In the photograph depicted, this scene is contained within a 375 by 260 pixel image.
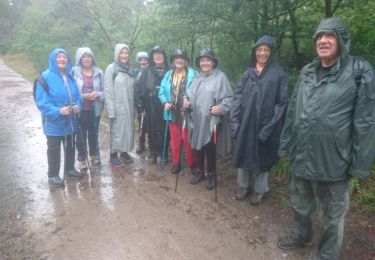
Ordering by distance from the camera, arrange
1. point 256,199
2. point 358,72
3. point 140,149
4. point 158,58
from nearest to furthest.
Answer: point 358,72 → point 256,199 → point 158,58 → point 140,149

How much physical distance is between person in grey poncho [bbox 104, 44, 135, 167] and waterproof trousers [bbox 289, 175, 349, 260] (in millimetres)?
3456

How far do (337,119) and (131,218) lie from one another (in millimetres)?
2844

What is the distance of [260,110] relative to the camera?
4.32m

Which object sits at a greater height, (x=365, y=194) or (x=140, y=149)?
(x=140, y=149)

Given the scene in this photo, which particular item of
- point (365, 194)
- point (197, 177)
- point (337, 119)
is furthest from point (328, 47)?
point (197, 177)

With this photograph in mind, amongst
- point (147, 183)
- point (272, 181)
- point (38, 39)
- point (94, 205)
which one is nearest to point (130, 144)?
point (147, 183)

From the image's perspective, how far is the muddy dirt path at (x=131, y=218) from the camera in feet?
12.4

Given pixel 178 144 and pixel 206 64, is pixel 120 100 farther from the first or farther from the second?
pixel 206 64

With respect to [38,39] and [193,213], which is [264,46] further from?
[38,39]

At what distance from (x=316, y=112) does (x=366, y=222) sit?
6.81 ft

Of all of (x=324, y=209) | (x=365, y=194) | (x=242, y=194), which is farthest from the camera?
(x=242, y=194)

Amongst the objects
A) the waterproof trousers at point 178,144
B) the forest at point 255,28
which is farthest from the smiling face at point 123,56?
the waterproof trousers at point 178,144

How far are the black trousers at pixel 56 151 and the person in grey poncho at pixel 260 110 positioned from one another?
110 inches

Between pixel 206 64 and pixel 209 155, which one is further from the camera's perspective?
pixel 209 155
